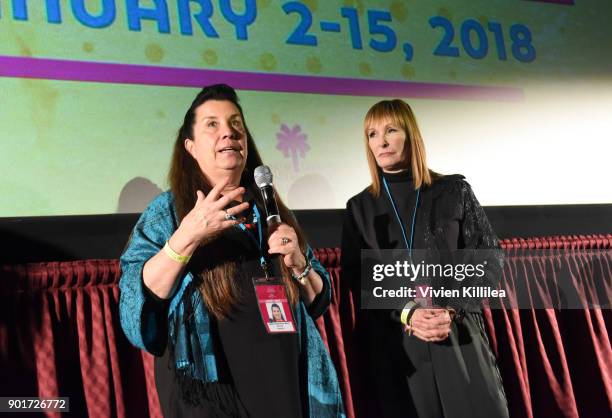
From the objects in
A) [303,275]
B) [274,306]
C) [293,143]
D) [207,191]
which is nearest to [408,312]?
[303,275]

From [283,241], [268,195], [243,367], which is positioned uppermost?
[268,195]

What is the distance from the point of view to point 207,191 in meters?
1.62

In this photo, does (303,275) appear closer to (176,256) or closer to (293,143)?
(176,256)

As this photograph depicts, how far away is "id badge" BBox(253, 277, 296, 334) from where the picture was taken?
1434 millimetres

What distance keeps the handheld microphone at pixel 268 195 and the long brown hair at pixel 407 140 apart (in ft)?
1.88

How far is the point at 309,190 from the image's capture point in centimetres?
233

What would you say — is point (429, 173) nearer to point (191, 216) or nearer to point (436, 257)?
point (436, 257)

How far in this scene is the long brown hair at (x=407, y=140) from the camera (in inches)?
78.2

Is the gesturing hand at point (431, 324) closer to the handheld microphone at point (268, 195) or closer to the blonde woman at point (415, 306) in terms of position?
the blonde woman at point (415, 306)

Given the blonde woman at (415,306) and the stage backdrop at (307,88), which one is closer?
the blonde woman at (415,306)

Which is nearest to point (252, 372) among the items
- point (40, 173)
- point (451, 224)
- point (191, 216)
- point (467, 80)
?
point (191, 216)

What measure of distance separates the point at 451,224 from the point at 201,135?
0.77m

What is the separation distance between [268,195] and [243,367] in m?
0.39

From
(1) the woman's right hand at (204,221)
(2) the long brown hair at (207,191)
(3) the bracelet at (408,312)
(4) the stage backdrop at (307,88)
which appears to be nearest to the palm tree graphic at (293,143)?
(4) the stage backdrop at (307,88)
